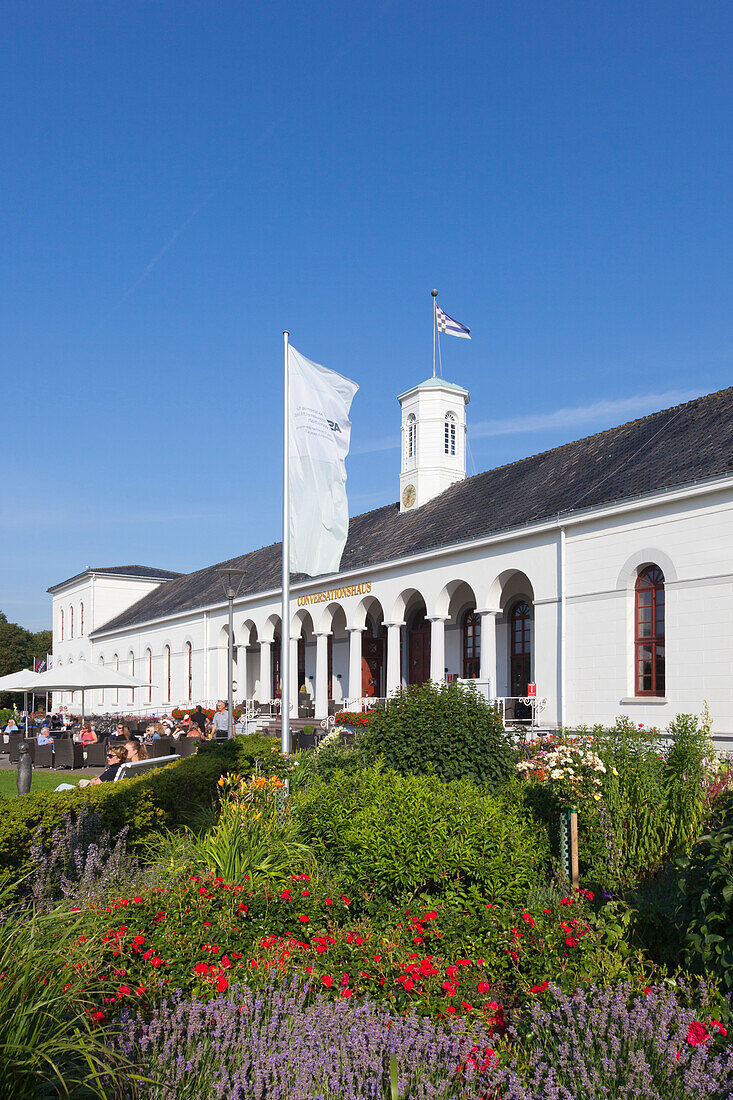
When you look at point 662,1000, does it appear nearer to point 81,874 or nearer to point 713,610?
point 81,874

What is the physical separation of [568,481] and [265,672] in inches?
746

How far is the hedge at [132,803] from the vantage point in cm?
695

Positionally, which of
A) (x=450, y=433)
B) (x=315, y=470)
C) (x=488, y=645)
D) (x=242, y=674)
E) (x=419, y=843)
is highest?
(x=450, y=433)

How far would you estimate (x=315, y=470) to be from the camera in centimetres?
1238

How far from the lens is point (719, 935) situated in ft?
14.2

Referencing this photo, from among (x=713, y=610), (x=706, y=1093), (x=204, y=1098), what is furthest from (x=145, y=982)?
(x=713, y=610)

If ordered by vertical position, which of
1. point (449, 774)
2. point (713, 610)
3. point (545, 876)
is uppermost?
point (713, 610)

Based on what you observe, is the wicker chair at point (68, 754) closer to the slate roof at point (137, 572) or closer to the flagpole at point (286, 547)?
the flagpole at point (286, 547)

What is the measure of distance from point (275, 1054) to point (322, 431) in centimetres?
961

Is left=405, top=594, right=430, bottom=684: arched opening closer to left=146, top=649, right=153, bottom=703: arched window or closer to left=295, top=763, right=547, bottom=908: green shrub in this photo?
left=146, top=649, right=153, bottom=703: arched window

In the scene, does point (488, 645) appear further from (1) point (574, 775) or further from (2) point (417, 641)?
(1) point (574, 775)

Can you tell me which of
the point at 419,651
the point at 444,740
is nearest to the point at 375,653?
the point at 419,651

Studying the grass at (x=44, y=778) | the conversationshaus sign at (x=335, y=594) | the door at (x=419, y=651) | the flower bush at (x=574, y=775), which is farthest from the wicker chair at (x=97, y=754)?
the flower bush at (x=574, y=775)

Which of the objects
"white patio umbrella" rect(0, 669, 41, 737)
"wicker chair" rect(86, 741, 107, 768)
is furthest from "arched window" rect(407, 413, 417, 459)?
"wicker chair" rect(86, 741, 107, 768)
